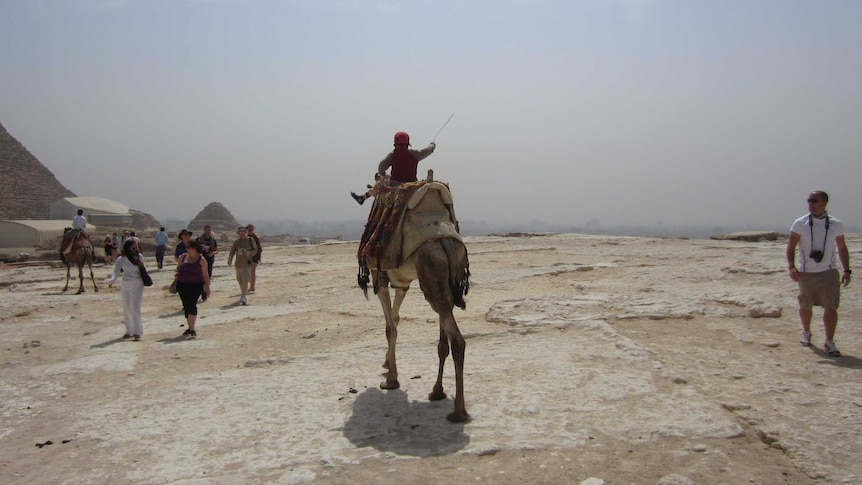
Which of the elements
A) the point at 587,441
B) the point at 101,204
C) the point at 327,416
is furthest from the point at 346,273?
the point at 101,204

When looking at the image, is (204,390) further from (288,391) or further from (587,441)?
Result: (587,441)

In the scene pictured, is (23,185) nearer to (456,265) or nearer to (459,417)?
(456,265)

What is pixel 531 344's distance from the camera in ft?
22.9

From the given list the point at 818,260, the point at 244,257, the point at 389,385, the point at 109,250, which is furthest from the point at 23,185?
the point at 818,260

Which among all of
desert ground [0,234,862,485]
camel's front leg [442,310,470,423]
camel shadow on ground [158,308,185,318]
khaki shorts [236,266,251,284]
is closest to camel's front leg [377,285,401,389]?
desert ground [0,234,862,485]

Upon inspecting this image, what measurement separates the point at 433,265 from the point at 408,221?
66 cm

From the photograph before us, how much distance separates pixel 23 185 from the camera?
57875 millimetres

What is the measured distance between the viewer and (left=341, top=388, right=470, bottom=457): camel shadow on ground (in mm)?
4277

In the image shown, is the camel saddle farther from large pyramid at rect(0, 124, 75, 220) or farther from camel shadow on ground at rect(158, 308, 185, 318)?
large pyramid at rect(0, 124, 75, 220)

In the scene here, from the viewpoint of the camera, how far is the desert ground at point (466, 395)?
3.93m

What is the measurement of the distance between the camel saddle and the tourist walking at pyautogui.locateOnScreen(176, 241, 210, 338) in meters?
4.24

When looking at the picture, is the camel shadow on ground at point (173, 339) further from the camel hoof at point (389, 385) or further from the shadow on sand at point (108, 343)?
the camel hoof at point (389, 385)

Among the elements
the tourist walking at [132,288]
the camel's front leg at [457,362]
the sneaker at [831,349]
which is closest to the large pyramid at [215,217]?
the tourist walking at [132,288]

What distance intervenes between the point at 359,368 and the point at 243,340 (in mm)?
2871
